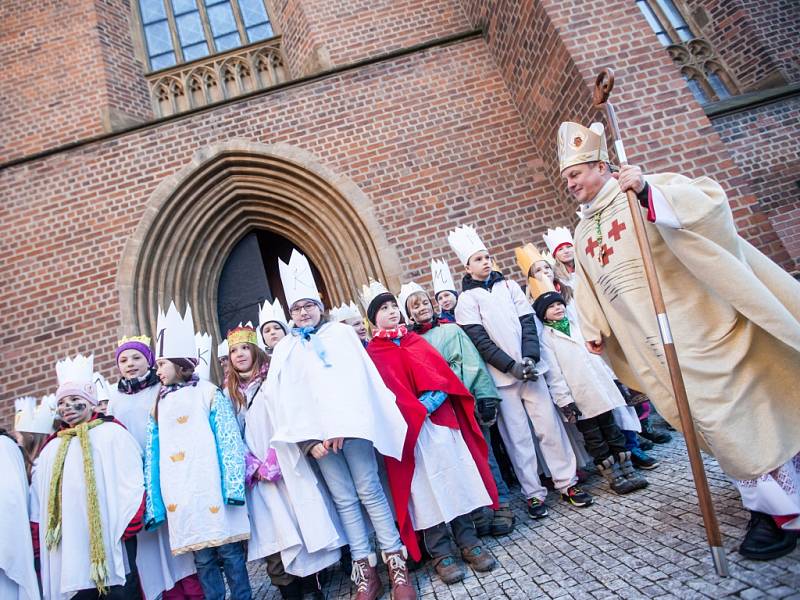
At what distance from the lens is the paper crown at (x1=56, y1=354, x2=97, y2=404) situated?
3107 millimetres

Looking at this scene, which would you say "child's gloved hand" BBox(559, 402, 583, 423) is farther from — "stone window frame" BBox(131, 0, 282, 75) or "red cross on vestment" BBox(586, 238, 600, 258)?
"stone window frame" BBox(131, 0, 282, 75)

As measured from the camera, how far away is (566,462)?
3.33m

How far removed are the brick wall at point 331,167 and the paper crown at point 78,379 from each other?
2.81 m

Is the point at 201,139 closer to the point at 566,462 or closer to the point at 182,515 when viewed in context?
the point at 182,515

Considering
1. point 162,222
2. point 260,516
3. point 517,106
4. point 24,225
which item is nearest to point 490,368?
point 260,516

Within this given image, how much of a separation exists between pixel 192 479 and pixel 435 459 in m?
1.39

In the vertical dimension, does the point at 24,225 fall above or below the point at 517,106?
above

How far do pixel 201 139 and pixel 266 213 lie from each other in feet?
4.66

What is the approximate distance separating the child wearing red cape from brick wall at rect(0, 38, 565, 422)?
12.2 ft

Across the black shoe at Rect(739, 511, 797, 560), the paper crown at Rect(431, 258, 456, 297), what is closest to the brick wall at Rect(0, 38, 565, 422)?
the paper crown at Rect(431, 258, 456, 297)

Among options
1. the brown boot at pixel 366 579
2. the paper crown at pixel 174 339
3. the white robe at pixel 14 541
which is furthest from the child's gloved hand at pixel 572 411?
the white robe at pixel 14 541

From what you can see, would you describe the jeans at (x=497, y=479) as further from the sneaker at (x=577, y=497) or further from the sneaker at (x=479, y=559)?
the sneaker at (x=479, y=559)

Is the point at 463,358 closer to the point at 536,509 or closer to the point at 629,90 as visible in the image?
the point at 536,509

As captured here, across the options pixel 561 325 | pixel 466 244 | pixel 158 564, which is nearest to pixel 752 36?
pixel 466 244
